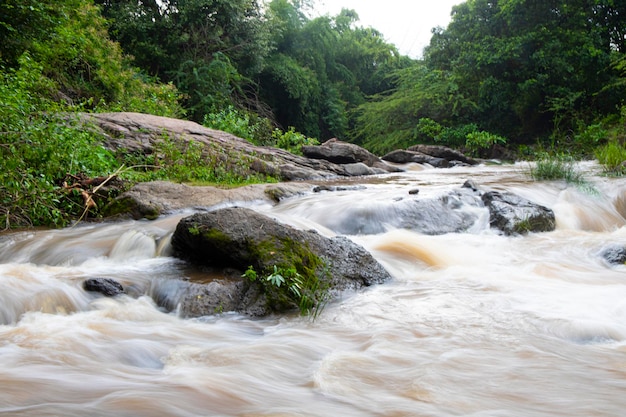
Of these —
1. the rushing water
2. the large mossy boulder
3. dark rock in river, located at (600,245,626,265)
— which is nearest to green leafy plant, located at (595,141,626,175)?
the rushing water

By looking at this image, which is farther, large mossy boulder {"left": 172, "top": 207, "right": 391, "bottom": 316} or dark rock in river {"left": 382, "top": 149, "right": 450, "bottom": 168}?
dark rock in river {"left": 382, "top": 149, "right": 450, "bottom": 168}

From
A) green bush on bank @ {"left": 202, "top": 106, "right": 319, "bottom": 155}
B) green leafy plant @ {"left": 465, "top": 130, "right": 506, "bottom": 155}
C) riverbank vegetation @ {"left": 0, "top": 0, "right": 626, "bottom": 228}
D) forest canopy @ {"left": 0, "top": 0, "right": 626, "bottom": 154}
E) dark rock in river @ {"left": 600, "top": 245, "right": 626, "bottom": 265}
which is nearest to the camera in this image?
dark rock in river @ {"left": 600, "top": 245, "right": 626, "bottom": 265}

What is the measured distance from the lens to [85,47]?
12008 millimetres

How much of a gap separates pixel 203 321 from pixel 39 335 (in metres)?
0.90

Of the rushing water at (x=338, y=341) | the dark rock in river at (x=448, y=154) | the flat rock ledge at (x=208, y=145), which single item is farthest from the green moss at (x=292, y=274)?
the dark rock in river at (x=448, y=154)

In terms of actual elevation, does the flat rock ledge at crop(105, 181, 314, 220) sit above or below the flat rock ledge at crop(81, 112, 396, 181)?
below

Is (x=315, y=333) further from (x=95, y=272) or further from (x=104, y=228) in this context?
(x=104, y=228)

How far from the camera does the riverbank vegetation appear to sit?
21.1ft

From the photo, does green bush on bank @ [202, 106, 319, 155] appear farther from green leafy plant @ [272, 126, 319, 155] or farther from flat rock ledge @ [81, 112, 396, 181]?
flat rock ledge @ [81, 112, 396, 181]

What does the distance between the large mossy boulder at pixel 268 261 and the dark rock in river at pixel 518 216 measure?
6.98ft

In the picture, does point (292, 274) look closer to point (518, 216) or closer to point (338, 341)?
point (338, 341)

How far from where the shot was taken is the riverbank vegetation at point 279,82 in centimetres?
642

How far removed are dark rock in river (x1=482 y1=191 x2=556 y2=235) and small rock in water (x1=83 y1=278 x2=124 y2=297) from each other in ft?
13.1

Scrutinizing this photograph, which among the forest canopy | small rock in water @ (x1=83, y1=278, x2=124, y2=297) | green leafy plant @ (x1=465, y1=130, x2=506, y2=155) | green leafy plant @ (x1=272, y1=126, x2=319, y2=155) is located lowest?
small rock in water @ (x1=83, y1=278, x2=124, y2=297)
